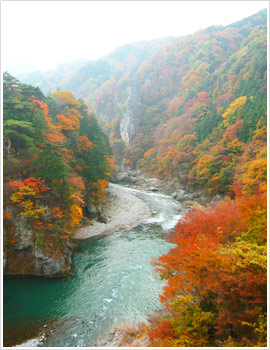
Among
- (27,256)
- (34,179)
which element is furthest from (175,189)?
(27,256)

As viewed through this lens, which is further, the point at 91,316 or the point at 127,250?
the point at 127,250

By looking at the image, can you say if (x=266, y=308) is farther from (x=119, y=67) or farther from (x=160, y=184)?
(x=119, y=67)

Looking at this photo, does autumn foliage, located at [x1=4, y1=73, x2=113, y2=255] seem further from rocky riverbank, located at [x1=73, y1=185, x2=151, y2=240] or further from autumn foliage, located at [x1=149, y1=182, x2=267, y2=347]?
autumn foliage, located at [x1=149, y1=182, x2=267, y2=347]

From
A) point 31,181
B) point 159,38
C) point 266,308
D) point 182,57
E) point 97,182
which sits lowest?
point 97,182

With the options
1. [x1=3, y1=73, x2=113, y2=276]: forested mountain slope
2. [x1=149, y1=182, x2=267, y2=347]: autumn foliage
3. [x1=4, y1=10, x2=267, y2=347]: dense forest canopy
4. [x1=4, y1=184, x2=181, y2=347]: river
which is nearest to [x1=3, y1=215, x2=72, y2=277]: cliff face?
[x1=3, y1=73, x2=113, y2=276]: forested mountain slope

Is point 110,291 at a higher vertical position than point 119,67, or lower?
lower

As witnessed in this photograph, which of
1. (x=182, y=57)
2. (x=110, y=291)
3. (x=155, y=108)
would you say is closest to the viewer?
(x=110, y=291)

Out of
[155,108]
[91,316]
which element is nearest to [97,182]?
[91,316]

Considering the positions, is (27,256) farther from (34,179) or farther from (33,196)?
(34,179)
